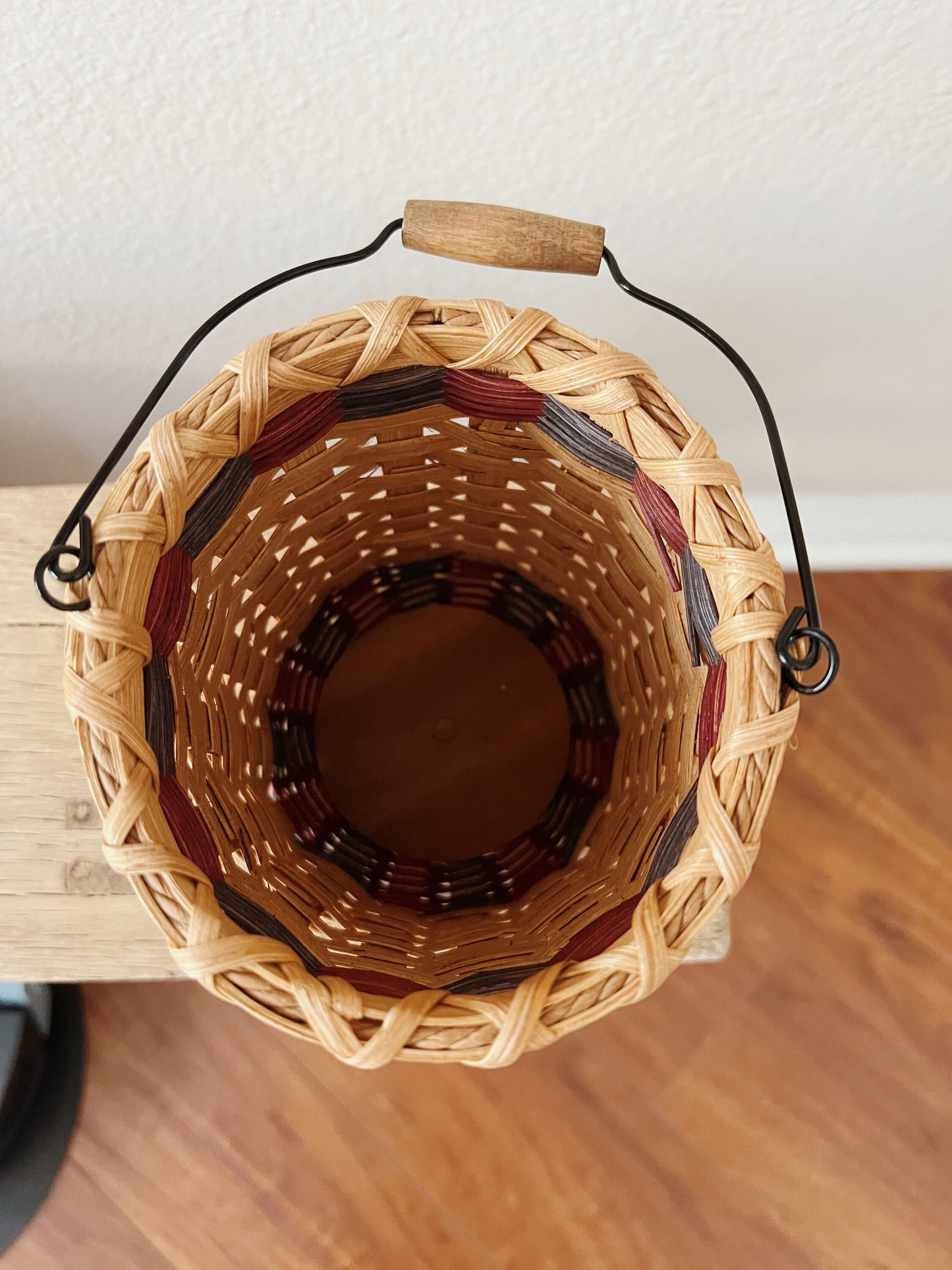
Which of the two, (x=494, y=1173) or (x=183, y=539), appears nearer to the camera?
(x=183, y=539)

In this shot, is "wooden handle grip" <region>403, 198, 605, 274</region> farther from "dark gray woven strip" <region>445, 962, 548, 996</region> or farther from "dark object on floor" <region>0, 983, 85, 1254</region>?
"dark object on floor" <region>0, 983, 85, 1254</region>

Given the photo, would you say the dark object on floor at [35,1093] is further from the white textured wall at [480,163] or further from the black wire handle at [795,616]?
the black wire handle at [795,616]

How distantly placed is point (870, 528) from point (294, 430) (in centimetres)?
68

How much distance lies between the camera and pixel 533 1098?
0.81 metres

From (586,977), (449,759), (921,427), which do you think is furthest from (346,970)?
(921,427)

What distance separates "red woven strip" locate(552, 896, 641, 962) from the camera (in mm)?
336

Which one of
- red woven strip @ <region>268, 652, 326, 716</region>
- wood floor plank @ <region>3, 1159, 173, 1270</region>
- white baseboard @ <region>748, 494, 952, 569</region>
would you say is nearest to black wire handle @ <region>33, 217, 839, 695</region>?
red woven strip @ <region>268, 652, 326, 716</region>

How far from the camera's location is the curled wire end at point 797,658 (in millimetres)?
297

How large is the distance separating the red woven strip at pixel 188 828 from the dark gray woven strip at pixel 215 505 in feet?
0.34

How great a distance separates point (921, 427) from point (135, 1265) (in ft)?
3.42

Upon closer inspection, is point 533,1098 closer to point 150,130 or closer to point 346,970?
point 346,970

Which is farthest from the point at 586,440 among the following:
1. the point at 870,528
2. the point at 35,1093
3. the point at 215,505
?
the point at 35,1093

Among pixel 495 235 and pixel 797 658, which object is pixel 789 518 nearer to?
pixel 797 658

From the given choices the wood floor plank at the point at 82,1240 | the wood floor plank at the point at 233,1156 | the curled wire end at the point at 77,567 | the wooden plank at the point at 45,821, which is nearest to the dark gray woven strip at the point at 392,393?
the curled wire end at the point at 77,567
